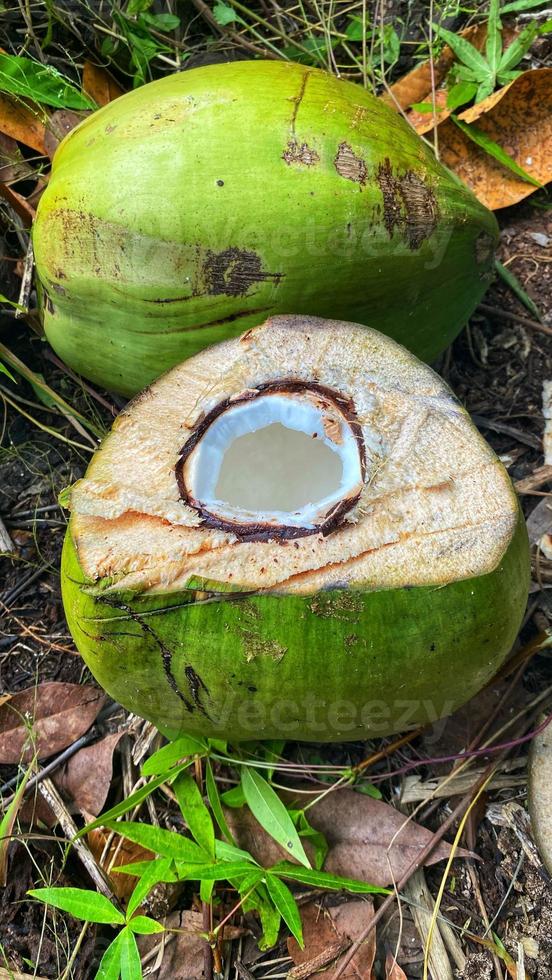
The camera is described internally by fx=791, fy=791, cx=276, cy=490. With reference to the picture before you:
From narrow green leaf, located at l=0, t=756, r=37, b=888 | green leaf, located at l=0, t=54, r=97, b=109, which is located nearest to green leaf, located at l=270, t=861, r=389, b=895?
narrow green leaf, located at l=0, t=756, r=37, b=888

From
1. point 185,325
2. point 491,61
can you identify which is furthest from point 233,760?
point 491,61

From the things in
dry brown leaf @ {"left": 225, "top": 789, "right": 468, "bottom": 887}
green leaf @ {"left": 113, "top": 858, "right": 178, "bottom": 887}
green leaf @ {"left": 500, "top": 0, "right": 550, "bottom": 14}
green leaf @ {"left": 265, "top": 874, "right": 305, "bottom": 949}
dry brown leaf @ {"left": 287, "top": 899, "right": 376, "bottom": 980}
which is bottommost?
dry brown leaf @ {"left": 287, "top": 899, "right": 376, "bottom": 980}

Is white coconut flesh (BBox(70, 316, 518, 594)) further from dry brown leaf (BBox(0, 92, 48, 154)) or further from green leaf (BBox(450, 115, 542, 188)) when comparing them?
dry brown leaf (BBox(0, 92, 48, 154))

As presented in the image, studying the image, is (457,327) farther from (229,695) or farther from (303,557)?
(229,695)

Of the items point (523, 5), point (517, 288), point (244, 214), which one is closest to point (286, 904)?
point (244, 214)

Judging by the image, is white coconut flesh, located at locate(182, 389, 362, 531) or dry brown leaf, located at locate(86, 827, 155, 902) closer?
white coconut flesh, located at locate(182, 389, 362, 531)

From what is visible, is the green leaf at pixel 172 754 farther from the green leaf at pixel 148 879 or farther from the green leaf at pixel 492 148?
the green leaf at pixel 492 148

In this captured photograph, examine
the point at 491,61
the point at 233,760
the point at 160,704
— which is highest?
the point at 491,61
